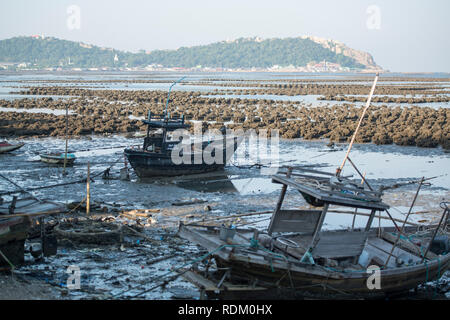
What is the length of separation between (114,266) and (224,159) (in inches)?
439

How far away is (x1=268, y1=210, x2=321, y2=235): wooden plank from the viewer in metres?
10.1

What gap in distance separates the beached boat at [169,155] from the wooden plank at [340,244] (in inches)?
440

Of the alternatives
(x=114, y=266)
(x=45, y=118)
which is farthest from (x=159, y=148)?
(x=45, y=118)

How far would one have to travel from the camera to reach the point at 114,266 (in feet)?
36.2

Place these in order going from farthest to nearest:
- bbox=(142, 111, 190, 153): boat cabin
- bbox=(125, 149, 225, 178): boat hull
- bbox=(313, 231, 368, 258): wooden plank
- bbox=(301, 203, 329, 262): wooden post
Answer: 1. bbox=(142, 111, 190, 153): boat cabin
2. bbox=(125, 149, 225, 178): boat hull
3. bbox=(313, 231, 368, 258): wooden plank
4. bbox=(301, 203, 329, 262): wooden post

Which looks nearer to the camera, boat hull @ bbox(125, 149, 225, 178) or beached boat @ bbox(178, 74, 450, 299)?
beached boat @ bbox(178, 74, 450, 299)

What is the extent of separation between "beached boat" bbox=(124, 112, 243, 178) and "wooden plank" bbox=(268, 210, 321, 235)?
10.5 meters

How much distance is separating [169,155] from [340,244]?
38.5 feet

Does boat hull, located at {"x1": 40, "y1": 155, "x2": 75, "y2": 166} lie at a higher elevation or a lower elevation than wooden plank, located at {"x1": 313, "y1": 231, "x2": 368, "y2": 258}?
lower

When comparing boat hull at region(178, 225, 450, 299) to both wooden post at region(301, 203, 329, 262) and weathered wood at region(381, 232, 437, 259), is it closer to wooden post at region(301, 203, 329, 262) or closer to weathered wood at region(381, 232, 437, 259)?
wooden post at region(301, 203, 329, 262)

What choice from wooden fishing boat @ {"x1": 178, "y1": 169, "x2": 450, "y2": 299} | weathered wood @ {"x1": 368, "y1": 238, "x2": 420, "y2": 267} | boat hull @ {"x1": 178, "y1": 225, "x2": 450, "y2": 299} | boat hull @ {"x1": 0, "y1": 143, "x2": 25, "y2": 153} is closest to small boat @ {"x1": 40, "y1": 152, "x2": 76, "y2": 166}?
boat hull @ {"x1": 0, "y1": 143, "x2": 25, "y2": 153}

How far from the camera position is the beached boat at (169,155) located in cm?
2050

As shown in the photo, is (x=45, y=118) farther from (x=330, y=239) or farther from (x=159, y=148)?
(x=330, y=239)

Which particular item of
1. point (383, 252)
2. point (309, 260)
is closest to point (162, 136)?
A: point (383, 252)
